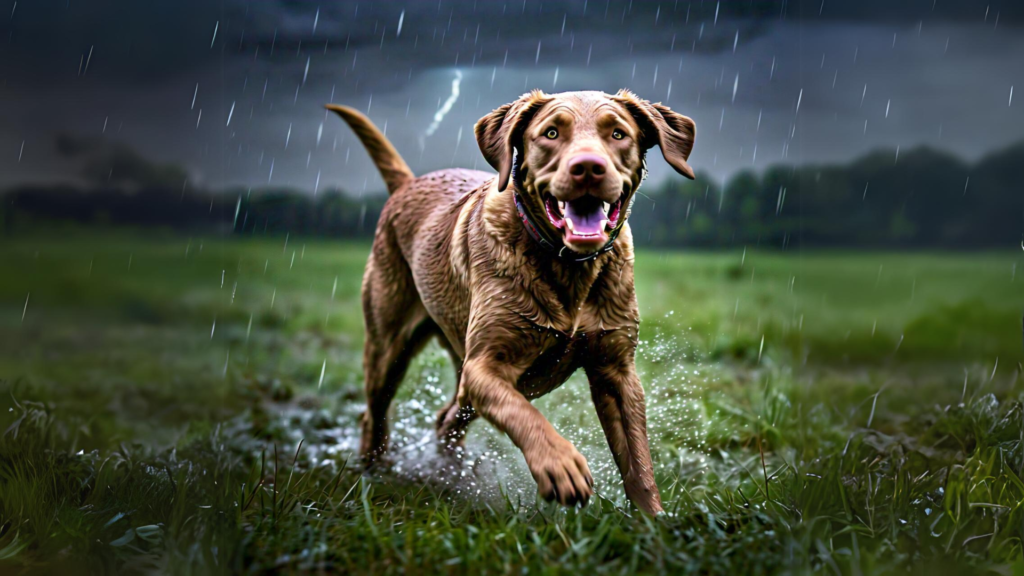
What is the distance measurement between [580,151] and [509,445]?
7.69 ft

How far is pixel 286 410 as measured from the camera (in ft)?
18.1

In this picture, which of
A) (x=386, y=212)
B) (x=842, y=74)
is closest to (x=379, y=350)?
(x=386, y=212)

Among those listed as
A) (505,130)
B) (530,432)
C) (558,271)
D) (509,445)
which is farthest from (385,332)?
(530,432)

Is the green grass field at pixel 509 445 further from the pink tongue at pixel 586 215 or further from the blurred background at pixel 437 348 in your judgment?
the pink tongue at pixel 586 215

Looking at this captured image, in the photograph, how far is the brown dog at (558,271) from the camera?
241 centimetres

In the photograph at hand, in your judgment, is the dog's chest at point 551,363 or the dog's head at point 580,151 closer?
the dog's head at point 580,151

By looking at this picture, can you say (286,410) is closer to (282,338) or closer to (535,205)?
(282,338)

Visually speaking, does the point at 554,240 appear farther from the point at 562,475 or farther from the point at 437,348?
the point at 437,348

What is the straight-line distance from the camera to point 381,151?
412 cm

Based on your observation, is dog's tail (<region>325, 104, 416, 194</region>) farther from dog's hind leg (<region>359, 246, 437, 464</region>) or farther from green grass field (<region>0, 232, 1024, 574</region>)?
green grass field (<region>0, 232, 1024, 574</region>)

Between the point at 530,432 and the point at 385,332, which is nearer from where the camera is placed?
the point at 530,432

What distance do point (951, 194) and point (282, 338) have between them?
5.44 m

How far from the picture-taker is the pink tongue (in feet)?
8.10

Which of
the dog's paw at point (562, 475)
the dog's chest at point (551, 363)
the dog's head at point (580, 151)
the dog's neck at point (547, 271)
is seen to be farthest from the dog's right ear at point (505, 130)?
the dog's paw at point (562, 475)
